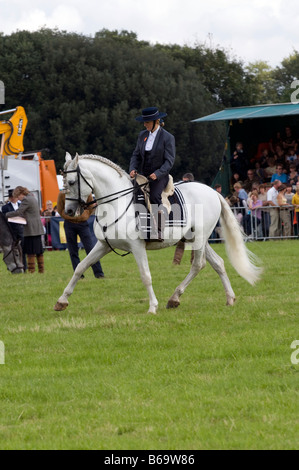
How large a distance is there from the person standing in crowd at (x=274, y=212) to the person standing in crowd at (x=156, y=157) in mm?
15742

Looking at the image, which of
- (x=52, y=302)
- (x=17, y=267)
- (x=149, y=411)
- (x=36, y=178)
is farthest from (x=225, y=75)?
(x=149, y=411)

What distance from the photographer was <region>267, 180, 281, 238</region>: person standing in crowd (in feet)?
90.6

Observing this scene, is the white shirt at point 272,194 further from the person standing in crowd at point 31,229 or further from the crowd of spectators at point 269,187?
the person standing in crowd at point 31,229

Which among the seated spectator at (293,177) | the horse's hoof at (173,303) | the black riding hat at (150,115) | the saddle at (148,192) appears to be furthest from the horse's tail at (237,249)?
the seated spectator at (293,177)

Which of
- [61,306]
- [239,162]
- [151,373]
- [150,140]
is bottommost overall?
[239,162]

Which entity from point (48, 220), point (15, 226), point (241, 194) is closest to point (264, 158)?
point (241, 194)

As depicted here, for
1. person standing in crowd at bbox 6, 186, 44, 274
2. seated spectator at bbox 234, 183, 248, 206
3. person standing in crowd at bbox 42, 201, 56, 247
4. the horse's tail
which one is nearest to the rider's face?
the horse's tail

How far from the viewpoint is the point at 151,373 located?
8.09 m

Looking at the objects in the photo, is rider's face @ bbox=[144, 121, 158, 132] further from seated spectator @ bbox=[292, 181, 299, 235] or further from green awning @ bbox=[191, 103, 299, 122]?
green awning @ bbox=[191, 103, 299, 122]

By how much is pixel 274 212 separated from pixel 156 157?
52.5 ft

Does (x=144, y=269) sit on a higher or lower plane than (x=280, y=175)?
higher

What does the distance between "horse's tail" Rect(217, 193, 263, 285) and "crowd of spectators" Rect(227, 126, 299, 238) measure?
9.99m

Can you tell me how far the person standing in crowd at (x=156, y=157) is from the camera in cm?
1198

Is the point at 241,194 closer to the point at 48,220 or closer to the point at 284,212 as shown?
the point at 284,212
